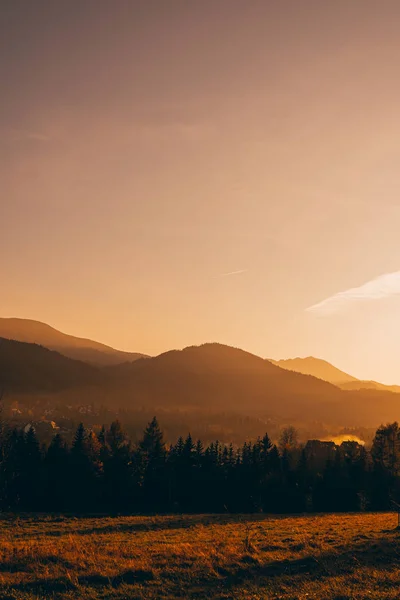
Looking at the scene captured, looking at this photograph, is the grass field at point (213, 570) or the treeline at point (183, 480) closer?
the grass field at point (213, 570)

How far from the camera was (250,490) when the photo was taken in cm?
7925

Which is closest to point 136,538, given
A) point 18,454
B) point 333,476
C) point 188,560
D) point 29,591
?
point 188,560

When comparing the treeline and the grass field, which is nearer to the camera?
the grass field

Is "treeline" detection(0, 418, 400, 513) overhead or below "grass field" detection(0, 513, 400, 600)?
below

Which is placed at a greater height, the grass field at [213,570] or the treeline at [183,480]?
the grass field at [213,570]

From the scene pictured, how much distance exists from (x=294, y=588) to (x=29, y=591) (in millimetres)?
9712

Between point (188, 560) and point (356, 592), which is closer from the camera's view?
point (356, 592)

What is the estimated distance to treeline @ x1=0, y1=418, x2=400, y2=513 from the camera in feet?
247

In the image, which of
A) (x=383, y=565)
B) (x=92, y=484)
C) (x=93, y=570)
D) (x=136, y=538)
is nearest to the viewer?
(x=93, y=570)

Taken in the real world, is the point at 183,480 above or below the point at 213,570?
below

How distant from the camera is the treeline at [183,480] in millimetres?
75250

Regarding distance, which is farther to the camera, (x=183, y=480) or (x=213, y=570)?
(x=183, y=480)

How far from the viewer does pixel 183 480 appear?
82.8 meters

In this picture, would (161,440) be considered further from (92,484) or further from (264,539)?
(264,539)
